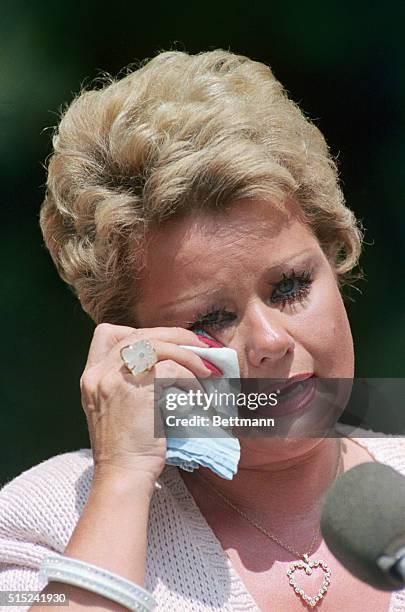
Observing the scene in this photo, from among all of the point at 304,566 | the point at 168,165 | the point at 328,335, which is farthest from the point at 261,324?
the point at 304,566

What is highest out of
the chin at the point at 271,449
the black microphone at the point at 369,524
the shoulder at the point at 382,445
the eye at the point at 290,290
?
the black microphone at the point at 369,524

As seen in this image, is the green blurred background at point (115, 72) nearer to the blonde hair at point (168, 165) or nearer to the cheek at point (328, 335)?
the blonde hair at point (168, 165)

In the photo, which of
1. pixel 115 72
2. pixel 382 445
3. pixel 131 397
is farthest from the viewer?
pixel 115 72

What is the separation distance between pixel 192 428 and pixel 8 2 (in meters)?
1.58

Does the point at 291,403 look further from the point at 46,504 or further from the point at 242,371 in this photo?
the point at 46,504

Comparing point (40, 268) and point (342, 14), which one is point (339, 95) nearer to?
point (342, 14)

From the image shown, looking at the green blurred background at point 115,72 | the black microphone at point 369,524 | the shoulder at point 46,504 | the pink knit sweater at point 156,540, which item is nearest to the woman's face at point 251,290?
the pink knit sweater at point 156,540

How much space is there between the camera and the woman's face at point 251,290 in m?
1.56

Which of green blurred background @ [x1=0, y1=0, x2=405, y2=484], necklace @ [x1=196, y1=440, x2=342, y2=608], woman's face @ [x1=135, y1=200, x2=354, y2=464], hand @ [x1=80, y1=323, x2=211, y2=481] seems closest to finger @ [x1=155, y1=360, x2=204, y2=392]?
hand @ [x1=80, y1=323, x2=211, y2=481]

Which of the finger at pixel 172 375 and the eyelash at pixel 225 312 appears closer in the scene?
the finger at pixel 172 375

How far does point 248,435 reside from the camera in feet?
5.27

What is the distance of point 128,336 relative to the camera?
154 centimetres

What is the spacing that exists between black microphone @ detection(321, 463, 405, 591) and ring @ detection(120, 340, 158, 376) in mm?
630

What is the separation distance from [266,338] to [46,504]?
0.55 meters
